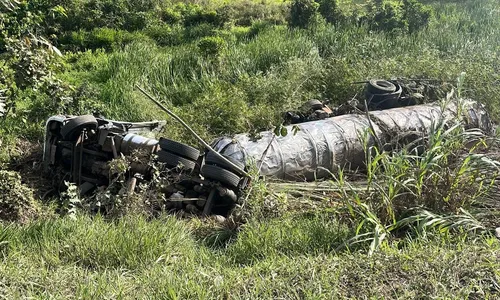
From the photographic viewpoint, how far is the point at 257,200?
4926mm

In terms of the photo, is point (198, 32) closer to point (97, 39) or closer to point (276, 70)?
point (97, 39)

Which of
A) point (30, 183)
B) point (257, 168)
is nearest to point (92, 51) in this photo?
point (30, 183)

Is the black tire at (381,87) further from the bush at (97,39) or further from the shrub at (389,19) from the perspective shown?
the bush at (97,39)

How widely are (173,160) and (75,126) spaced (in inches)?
44.8

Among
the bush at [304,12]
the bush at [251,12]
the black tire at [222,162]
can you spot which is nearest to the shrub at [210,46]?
the bush at [304,12]

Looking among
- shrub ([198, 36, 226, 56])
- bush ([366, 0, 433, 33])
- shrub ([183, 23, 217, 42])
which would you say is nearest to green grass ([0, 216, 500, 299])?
shrub ([198, 36, 226, 56])

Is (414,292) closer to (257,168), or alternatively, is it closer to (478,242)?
(478,242)

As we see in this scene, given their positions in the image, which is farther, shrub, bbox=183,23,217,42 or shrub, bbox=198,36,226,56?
shrub, bbox=183,23,217,42

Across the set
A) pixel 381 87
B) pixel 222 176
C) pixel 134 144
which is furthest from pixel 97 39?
pixel 222 176

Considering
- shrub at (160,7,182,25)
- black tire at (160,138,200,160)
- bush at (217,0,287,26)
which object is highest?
black tire at (160,138,200,160)

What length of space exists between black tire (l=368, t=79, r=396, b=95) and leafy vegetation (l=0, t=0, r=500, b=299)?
0.74m

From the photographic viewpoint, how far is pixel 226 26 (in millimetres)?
12562

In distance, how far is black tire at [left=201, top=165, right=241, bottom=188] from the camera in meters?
5.21

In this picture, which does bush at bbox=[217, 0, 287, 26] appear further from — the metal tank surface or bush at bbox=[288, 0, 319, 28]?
the metal tank surface
